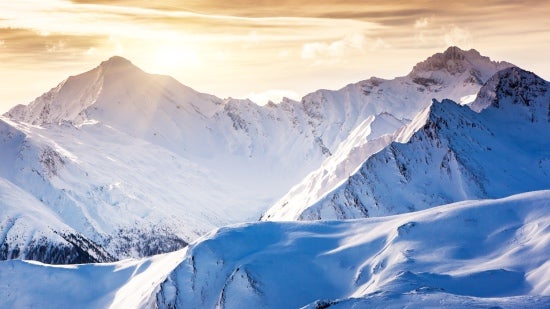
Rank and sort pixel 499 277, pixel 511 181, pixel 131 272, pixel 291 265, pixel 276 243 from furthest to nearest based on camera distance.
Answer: pixel 511 181 → pixel 131 272 → pixel 276 243 → pixel 291 265 → pixel 499 277

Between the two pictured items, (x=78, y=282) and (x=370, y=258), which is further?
(x=78, y=282)

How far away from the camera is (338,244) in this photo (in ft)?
333

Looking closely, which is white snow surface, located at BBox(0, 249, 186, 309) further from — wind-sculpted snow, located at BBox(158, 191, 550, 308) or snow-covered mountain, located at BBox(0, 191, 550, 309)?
wind-sculpted snow, located at BBox(158, 191, 550, 308)

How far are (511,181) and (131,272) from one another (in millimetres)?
→ 120903

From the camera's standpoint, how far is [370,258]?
307 feet

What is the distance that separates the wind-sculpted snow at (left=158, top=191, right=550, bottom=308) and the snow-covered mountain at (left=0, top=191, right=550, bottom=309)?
14 cm

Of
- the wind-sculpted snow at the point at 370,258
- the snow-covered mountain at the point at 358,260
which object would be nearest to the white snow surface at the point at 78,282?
→ the snow-covered mountain at the point at 358,260

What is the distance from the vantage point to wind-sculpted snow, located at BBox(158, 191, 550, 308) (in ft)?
254

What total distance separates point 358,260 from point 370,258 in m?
1.78

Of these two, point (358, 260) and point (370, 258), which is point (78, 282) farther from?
point (370, 258)

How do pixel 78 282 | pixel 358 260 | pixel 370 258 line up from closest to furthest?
pixel 370 258
pixel 358 260
pixel 78 282

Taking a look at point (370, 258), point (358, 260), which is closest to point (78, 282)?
point (358, 260)

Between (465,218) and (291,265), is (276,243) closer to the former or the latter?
(291,265)

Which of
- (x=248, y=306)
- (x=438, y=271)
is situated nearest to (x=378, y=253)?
(x=438, y=271)
